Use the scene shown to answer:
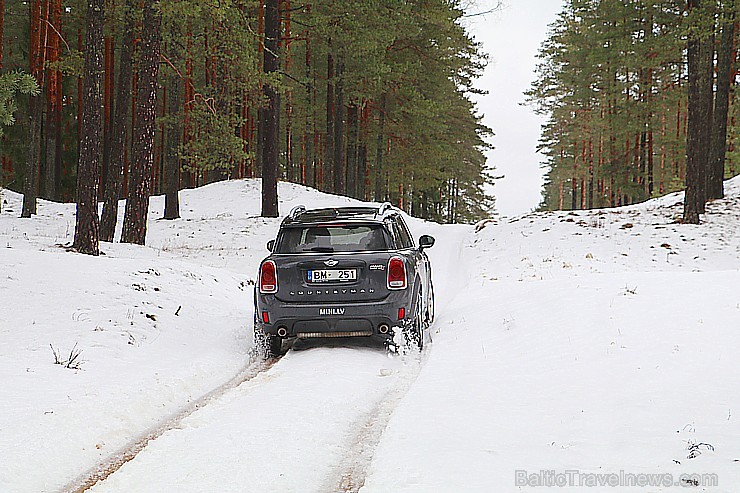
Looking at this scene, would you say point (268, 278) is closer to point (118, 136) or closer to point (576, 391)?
point (576, 391)

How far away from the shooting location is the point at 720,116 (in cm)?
2506

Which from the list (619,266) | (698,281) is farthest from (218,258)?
(698,281)

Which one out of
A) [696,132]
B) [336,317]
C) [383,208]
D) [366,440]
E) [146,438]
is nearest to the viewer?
[366,440]

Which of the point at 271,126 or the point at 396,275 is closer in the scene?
the point at 396,275

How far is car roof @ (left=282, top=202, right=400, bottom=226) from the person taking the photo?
30.4ft

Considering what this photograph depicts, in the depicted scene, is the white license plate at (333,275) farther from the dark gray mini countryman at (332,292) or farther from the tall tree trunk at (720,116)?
the tall tree trunk at (720,116)

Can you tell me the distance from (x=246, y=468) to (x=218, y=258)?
1476 centimetres

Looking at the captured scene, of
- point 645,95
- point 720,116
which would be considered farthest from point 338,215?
point 645,95

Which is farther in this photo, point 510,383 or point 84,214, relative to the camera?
point 84,214

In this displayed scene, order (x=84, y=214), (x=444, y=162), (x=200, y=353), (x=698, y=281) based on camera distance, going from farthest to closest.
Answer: (x=444, y=162), (x=84, y=214), (x=698, y=281), (x=200, y=353)

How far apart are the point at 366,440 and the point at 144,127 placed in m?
12.9

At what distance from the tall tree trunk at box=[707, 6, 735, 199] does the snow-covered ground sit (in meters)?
15.4

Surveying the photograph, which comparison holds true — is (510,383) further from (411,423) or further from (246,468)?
(246,468)

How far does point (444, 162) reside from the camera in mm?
41250
